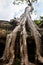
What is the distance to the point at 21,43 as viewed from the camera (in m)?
7.55

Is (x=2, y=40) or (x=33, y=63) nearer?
(x=33, y=63)

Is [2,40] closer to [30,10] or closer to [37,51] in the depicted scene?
[37,51]

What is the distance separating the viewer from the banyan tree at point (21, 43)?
7297 mm

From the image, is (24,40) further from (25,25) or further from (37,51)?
(25,25)

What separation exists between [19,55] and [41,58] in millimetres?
865

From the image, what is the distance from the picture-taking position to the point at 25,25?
340 inches

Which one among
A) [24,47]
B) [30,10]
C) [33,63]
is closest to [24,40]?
[24,47]

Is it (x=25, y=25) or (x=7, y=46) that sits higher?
(x=25, y=25)

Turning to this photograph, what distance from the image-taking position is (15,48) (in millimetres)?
7875

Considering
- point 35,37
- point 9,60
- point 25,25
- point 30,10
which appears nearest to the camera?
point 9,60

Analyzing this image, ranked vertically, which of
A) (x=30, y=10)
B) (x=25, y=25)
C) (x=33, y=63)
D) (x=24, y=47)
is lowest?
(x=33, y=63)

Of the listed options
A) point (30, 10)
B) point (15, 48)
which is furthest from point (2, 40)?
point (30, 10)

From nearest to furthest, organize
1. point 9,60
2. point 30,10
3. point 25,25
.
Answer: point 9,60 → point 25,25 → point 30,10

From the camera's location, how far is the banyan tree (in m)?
7.30
